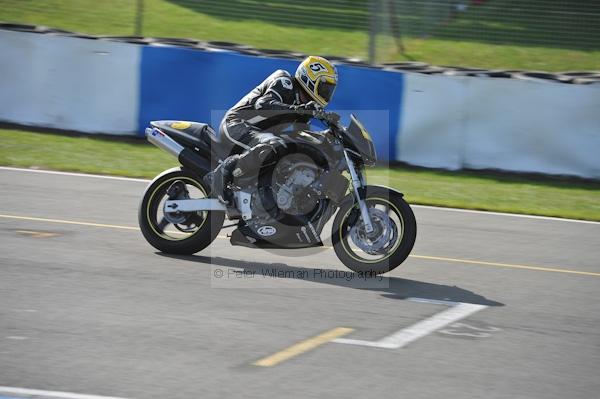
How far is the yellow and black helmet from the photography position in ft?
26.1

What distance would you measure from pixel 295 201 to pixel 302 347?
2.12 metres

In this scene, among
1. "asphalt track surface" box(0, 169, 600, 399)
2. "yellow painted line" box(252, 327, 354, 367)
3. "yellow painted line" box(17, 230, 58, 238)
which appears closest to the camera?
"asphalt track surface" box(0, 169, 600, 399)

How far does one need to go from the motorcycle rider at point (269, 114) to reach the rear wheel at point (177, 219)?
281 mm

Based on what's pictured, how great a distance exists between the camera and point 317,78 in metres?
7.95

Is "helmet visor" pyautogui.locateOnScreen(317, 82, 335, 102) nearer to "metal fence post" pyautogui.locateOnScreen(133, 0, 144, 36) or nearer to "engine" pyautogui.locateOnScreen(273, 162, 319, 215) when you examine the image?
"engine" pyautogui.locateOnScreen(273, 162, 319, 215)

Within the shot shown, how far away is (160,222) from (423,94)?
21.0 ft

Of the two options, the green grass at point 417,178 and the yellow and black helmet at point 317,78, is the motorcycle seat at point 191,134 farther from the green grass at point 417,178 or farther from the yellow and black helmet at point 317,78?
the green grass at point 417,178

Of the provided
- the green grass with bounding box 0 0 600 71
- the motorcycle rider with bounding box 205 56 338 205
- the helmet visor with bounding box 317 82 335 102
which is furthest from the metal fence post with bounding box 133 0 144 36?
the helmet visor with bounding box 317 82 335 102

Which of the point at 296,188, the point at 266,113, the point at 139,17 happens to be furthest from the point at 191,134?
the point at 139,17

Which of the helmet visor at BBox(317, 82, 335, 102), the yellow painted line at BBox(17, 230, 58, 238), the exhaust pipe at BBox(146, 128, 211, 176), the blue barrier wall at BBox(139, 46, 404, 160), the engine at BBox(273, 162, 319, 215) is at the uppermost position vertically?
the blue barrier wall at BBox(139, 46, 404, 160)

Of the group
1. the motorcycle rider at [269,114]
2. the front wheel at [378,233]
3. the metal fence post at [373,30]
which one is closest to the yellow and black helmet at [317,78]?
the motorcycle rider at [269,114]

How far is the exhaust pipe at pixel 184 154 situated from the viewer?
8.44 metres

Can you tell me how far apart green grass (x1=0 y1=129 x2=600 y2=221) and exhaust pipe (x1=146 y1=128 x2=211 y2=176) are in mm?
4222

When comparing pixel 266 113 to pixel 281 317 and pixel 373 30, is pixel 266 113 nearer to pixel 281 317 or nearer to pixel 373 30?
pixel 281 317
